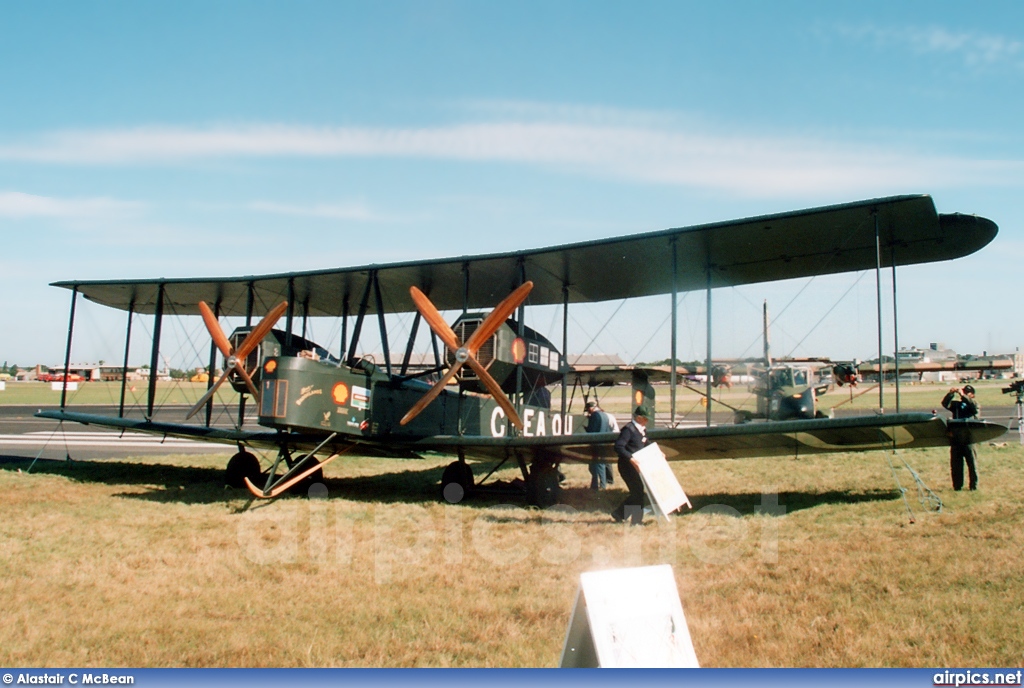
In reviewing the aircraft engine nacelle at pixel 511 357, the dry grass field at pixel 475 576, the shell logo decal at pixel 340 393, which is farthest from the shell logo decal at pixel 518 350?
the shell logo decal at pixel 340 393

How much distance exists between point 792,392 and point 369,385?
7834 mm

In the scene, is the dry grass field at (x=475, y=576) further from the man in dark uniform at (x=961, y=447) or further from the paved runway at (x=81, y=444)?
the paved runway at (x=81, y=444)

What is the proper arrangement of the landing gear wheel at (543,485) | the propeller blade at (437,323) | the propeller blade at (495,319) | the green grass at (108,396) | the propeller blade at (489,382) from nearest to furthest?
the propeller blade at (495,319)
the propeller blade at (489,382)
the propeller blade at (437,323)
the landing gear wheel at (543,485)
the green grass at (108,396)

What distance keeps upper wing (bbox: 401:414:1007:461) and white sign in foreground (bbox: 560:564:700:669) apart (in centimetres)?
594

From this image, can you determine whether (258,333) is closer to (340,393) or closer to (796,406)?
(340,393)

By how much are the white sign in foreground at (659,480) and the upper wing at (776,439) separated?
5.81 feet

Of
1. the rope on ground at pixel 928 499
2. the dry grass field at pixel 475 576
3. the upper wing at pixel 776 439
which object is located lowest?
the dry grass field at pixel 475 576

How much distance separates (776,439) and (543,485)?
3.39 metres

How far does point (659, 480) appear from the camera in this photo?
22.3 feet

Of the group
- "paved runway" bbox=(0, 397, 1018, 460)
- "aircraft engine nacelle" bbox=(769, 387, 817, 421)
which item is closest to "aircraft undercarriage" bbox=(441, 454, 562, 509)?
"aircraft engine nacelle" bbox=(769, 387, 817, 421)

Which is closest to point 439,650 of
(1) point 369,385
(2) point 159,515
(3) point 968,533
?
(3) point 968,533

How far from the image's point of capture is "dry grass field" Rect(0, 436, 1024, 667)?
13.4 feet

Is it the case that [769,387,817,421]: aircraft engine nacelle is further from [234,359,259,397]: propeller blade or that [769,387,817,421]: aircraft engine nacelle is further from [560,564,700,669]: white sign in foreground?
[560,564,700,669]: white sign in foreground

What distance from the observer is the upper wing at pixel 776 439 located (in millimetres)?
7992
